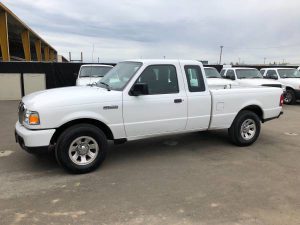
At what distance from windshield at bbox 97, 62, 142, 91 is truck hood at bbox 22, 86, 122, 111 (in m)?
0.25

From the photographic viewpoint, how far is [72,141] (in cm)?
467

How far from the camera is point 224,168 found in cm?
519

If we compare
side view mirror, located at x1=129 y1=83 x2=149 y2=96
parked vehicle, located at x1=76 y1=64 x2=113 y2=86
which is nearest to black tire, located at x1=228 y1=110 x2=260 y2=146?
side view mirror, located at x1=129 y1=83 x2=149 y2=96

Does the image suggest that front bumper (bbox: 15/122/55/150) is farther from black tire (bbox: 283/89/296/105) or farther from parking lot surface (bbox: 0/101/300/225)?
black tire (bbox: 283/89/296/105)

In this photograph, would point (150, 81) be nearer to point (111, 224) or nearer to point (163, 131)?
point (163, 131)

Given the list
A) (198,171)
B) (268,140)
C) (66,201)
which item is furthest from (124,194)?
(268,140)

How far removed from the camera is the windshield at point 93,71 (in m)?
12.0

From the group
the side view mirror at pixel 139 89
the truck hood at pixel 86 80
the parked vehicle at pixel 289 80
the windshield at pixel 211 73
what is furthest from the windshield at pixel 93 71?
the parked vehicle at pixel 289 80

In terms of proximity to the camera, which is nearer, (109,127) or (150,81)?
(109,127)

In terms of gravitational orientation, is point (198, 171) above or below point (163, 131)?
below

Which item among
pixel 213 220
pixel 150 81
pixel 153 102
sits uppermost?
pixel 150 81

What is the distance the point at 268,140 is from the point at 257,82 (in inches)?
259

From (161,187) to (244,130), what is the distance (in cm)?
300

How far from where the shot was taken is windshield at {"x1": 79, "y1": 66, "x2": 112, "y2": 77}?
12.0m
